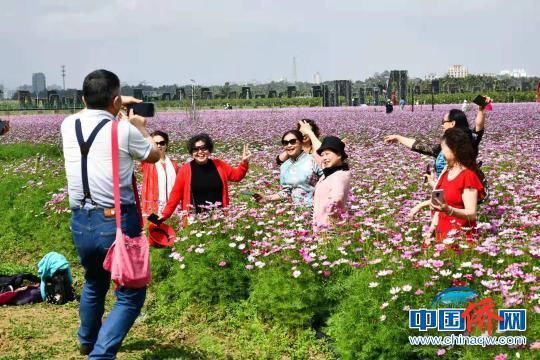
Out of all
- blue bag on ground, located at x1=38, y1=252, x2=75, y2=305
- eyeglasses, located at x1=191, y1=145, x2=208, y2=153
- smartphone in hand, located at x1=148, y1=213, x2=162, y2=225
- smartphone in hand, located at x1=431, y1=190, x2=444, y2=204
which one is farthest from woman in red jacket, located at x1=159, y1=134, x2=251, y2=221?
smartphone in hand, located at x1=431, y1=190, x2=444, y2=204

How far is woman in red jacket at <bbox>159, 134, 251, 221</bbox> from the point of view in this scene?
6445 millimetres

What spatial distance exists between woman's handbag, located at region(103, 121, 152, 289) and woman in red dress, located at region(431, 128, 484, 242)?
7.19 ft

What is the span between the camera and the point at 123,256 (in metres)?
4.13

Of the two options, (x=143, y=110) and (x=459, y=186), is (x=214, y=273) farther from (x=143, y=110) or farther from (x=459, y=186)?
(x=459, y=186)

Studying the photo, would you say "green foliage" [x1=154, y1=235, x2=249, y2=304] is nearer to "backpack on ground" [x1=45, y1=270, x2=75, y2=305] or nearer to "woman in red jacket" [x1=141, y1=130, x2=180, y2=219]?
"woman in red jacket" [x1=141, y1=130, x2=180, y2=219]

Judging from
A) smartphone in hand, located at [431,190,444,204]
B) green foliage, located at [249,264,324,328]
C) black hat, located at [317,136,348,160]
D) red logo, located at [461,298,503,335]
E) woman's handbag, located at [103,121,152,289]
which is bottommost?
green foliage, located at [249,264,324,328]

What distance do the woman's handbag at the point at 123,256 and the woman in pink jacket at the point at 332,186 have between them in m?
1.78

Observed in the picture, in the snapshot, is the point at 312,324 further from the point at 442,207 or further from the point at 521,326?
the point at 521,326

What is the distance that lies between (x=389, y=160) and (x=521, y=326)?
24.0 ft

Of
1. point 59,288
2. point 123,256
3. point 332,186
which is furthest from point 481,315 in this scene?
point 59,288

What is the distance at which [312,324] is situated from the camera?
18.1 feet

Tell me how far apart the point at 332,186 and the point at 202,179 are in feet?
5.05

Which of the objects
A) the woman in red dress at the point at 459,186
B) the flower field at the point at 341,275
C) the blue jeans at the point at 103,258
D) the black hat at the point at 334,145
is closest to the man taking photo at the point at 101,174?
the blue jeans at the point at 103,258

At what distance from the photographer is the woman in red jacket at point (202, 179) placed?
6445 millimetres
